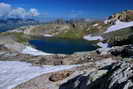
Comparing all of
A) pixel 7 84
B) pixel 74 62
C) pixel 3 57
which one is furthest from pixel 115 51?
pixel 3 57

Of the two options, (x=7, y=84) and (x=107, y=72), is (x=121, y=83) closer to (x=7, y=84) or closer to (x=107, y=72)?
(x=107, y=72)

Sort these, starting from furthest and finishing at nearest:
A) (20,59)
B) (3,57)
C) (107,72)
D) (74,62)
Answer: (3,57) → (20,59) → (74,62) → (107,72)

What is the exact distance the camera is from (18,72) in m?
37.1

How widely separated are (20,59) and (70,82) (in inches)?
976

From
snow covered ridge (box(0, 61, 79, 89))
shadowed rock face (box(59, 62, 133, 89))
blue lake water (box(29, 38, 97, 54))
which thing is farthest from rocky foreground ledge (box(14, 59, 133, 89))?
blue lake water (box(29, 38, 97, 54))

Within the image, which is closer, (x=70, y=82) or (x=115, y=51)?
(x=70, y=82)

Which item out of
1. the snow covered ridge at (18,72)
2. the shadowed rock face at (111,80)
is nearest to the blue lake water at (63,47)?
the snow covered ridge at (18,72)

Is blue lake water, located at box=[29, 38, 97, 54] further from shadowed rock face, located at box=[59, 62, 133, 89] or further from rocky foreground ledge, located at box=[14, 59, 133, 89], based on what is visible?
shadowed rock face, located at box=[59, 62, 133, 89]

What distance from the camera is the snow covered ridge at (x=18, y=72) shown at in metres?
31.9

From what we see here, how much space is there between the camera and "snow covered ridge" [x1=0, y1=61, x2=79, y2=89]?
1255 inches

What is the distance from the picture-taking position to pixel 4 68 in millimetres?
41406

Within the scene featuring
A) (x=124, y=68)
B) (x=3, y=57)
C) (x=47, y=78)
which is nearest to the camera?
(x=124, y=68)

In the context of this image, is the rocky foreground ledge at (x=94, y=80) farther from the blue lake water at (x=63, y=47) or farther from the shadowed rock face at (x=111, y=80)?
the blue lake water at (x=63, y=47)

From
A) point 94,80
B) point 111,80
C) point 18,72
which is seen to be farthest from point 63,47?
point 111,80
